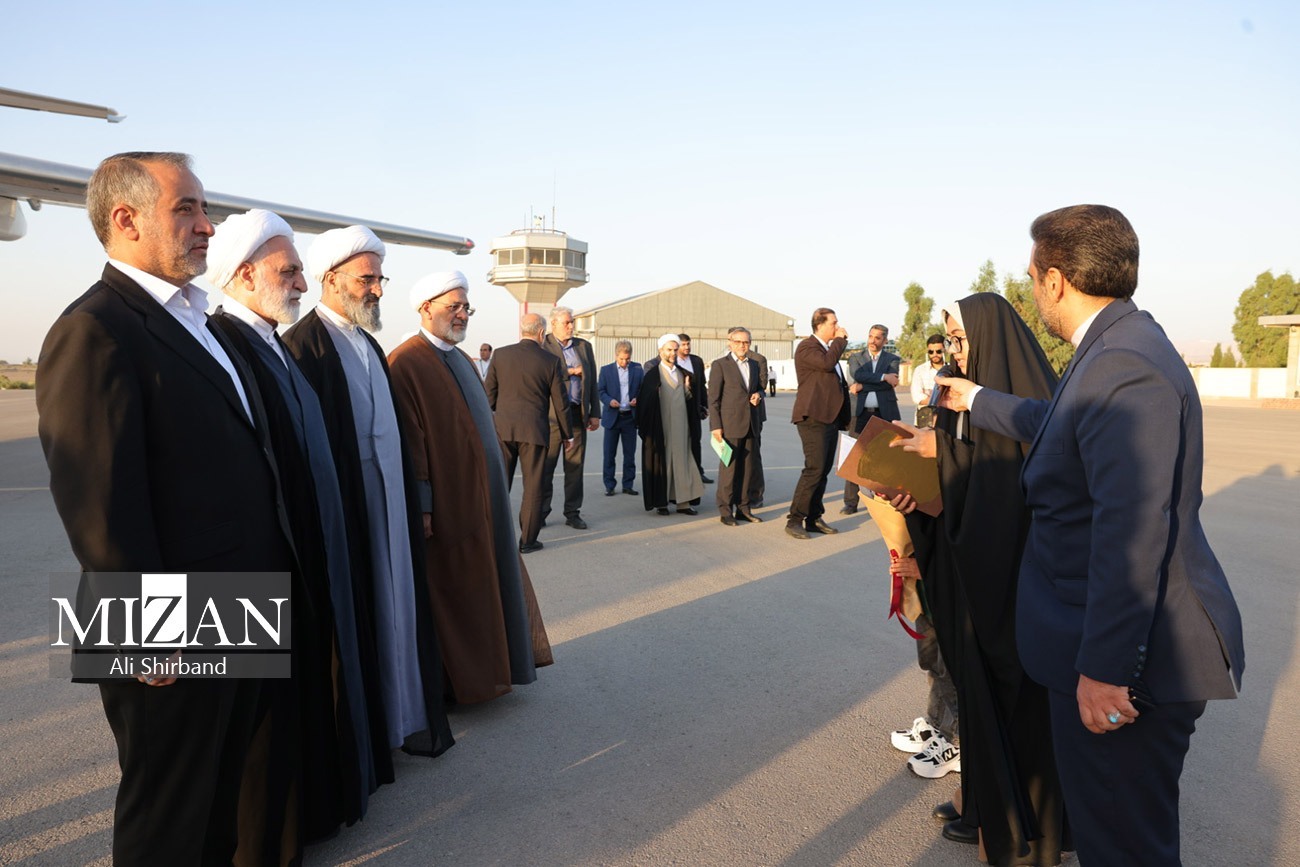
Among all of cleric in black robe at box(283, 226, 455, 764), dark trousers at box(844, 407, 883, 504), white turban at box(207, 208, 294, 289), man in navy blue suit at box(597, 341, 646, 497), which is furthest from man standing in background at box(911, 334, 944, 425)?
white turban at box(207, 208, 294, 289)

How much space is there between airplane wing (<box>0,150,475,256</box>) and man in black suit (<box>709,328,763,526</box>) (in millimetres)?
4657

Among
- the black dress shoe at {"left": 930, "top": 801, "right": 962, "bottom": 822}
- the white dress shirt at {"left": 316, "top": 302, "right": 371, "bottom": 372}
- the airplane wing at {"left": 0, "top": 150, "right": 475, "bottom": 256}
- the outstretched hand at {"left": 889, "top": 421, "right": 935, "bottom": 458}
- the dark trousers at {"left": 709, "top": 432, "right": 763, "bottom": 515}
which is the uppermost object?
the airplane wing at {"left": 0, "top": 150, "right": 475, "bottom": 256}

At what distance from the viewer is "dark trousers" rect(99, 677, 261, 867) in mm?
2328

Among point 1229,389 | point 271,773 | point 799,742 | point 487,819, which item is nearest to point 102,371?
point 271,773

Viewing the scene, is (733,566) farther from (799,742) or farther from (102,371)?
(102,371)

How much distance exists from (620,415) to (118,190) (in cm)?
954

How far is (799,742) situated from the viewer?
3975 millimetres

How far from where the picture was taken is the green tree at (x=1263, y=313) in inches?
1863

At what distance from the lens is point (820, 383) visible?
8.86 metres

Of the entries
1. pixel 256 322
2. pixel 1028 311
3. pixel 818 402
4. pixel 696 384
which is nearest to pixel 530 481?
pixel 818 402

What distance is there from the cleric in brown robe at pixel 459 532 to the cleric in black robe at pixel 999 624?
223cm

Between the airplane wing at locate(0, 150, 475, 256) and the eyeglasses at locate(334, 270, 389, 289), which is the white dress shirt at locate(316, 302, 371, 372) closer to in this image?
the eyeglasses at locate(334, 270, 389, 289)

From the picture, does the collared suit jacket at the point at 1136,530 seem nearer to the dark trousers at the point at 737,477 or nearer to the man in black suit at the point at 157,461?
the man in black suit at the point at 157,461

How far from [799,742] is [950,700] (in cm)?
70
